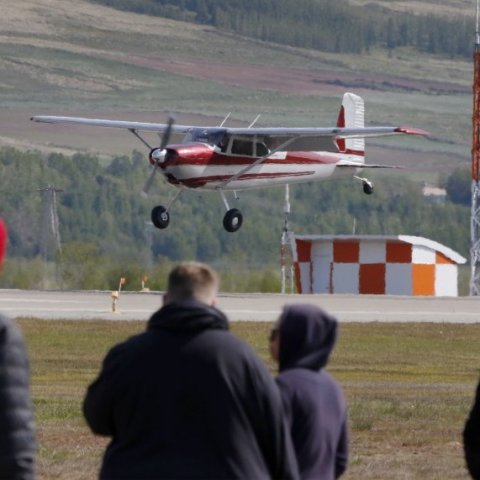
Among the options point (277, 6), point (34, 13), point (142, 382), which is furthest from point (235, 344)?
point (277, 6)

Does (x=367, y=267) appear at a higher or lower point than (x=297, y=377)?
lower

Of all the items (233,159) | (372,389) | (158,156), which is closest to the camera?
(372,389)

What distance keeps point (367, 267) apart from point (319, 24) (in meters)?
129

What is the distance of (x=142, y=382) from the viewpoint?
7.19m

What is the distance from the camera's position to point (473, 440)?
305 inches

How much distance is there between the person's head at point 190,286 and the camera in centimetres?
725

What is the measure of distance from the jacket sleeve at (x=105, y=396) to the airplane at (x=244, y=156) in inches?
1466

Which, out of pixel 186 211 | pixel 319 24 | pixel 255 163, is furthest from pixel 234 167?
pixel 319 24

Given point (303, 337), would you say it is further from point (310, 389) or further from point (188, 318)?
point (188, 318)

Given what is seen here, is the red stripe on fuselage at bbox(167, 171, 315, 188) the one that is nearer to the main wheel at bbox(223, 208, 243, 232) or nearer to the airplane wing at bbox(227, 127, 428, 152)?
the airplane wing at bbox(227, 127, 428, 152)

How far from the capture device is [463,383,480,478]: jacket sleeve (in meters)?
7.71

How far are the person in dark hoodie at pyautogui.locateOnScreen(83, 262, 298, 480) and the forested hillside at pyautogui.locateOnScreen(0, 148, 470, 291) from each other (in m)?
91.8

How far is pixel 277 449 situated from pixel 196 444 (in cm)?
31

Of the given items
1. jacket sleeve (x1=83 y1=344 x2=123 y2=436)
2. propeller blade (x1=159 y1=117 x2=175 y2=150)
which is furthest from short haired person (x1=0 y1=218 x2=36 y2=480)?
propeller blade (x1=159 y1=117 x2=175 y2=150)
